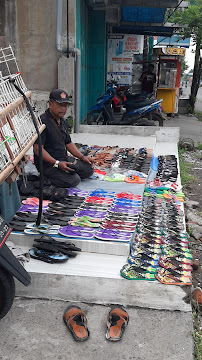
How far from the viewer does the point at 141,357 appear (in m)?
2.48

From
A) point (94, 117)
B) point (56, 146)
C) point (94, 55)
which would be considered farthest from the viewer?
point (94, 55)

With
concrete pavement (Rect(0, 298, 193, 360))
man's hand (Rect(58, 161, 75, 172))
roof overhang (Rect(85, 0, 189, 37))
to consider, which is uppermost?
roof overhang (Rect(85, 0, 189, 37))

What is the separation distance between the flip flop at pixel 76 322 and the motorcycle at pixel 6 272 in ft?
1.34

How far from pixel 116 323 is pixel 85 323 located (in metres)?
0.22

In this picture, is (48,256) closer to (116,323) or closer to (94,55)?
(116,323)

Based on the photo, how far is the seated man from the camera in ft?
14.8

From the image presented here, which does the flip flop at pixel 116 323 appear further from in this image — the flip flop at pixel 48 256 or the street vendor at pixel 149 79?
the street vendor at pixel 149 79

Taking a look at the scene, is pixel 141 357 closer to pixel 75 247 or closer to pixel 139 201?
pixel 75 247

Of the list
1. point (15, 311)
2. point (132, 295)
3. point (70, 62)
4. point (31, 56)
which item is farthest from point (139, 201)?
point (31, 56)

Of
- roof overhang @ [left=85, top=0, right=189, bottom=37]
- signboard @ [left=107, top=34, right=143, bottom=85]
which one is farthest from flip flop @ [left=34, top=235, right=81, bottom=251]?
signboard @ [left=107, top=34, right=143, bottom=85]

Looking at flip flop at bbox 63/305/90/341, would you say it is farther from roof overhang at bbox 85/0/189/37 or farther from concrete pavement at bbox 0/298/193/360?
roof overhang at bbox 85/0/189/37

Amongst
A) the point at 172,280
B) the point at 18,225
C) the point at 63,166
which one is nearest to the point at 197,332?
the point at 172,280

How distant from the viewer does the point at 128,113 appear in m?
10.2

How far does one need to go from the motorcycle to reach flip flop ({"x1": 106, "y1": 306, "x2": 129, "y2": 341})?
26.1 inches
